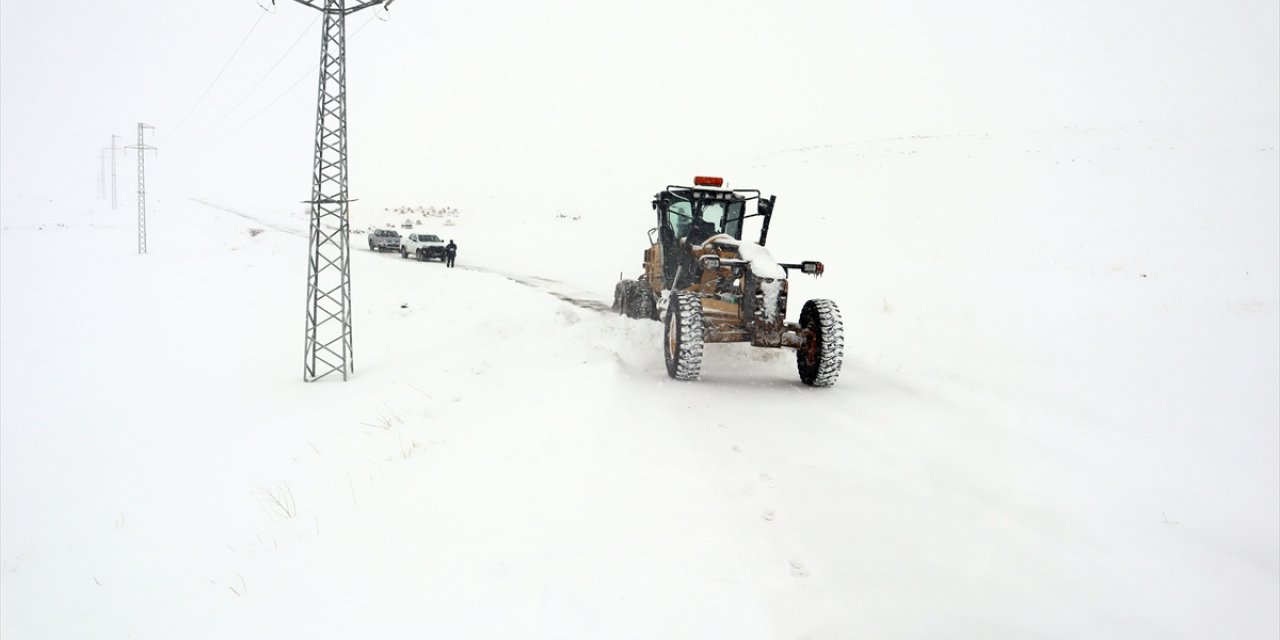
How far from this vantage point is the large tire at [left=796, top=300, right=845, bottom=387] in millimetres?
Result: 8781

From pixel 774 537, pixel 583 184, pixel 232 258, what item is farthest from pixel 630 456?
pixel 583 184

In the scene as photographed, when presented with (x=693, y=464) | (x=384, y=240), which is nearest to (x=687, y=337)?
(x=693, y=464)

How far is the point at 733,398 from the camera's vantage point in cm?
831

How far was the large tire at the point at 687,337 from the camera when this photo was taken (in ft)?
28.3

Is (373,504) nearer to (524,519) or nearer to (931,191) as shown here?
(524,519)

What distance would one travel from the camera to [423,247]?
30.5 meters

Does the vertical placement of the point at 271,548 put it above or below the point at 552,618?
below

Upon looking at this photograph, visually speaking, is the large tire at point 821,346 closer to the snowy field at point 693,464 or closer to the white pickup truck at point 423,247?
the snowy field at point 693,464

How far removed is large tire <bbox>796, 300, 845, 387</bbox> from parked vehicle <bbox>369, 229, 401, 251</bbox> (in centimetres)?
2958

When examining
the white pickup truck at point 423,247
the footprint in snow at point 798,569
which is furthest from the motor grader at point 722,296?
the white pickup truck at point 423,247

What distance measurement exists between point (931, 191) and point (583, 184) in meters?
33.0

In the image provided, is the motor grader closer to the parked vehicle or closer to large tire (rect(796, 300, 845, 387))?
large tire (rect(796, 300, 845, 387))

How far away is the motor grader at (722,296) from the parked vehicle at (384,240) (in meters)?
26.5

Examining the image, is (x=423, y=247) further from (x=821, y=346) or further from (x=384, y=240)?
(x=821, y=346)
